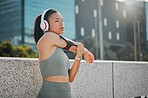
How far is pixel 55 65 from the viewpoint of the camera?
250 cm

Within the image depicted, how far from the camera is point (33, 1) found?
167 ft

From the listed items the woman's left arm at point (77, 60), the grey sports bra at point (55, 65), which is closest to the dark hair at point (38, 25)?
the grey sports bra at point (55, 65)

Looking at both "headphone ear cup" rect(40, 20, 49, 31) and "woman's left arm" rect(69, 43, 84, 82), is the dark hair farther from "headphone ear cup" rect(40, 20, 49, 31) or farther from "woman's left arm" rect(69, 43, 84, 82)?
"woman's left arm" rect(69, 43, 84, 82)

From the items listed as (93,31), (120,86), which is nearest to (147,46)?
(93,31)

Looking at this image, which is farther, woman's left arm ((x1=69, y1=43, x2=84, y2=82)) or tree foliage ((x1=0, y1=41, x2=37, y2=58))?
tree foliage ((x1=0, y1=41, x2=37, y2=58))

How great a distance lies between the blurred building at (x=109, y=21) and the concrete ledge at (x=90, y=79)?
43490 millimetres

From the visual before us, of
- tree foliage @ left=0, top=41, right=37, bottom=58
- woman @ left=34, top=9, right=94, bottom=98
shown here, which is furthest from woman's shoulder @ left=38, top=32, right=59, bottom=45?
tree foliage @ left=0, top=41, right=37, bottom=58

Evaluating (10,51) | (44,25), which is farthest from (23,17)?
(44,25)

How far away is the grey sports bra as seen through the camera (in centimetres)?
249

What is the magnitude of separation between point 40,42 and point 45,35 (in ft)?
0.26

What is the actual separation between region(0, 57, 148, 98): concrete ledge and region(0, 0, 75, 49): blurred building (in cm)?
4256

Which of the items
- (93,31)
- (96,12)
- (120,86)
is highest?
(96,12)

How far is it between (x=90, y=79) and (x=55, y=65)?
1.41m

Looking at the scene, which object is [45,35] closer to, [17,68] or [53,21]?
[53,21]
